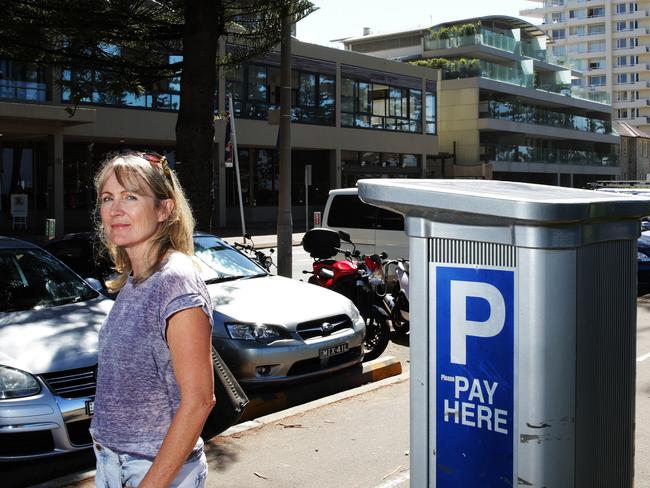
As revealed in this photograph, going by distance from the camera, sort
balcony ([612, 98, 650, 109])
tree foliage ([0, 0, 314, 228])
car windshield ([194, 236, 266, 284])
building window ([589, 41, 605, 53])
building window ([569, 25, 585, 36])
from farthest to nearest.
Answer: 1. building window ([569, 25, 585, 36])
2. building window ([589, 41, 605, 53])
3. balcony ([612, 98, 650, 109])
4. tree foliage ([0, 0, 314, 228])
5. car windshield ([194, 236, 266, 284])

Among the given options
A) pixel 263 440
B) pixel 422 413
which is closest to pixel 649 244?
pixel 263 440

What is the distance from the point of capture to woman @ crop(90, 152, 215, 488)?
2258 mm

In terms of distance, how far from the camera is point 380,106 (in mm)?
43312

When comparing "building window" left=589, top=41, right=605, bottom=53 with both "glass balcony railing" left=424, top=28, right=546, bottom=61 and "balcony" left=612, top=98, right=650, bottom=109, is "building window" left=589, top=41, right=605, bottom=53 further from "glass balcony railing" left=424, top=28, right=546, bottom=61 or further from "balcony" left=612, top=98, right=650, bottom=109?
"glass balcony railing" left=424, top=28, right=546, bottom=61

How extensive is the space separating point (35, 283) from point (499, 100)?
49.2 metres

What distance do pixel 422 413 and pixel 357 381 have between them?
17.2 feet

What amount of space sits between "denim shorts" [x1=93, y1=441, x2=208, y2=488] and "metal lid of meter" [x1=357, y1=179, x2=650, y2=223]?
3.34ft

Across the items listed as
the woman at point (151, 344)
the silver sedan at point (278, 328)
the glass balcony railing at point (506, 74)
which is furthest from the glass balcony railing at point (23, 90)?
the glass balcony railing at point (506, 74)

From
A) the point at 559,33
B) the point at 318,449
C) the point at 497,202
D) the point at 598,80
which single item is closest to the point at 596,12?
the point at 559,33

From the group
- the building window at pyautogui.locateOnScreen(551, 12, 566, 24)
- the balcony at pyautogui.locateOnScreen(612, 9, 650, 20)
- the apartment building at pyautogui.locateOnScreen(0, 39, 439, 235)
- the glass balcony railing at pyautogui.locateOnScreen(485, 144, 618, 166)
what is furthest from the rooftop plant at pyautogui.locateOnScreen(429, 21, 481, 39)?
the building window at pyautogui.locateOnScreen(551, 12, 566, 24)

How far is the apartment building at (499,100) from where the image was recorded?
50.1m

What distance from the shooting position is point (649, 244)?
14.7 metres

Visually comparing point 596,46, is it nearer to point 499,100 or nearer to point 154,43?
point 499,100

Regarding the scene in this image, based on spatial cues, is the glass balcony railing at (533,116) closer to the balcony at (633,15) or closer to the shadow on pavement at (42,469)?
the shadow on pavement at (42,469)
